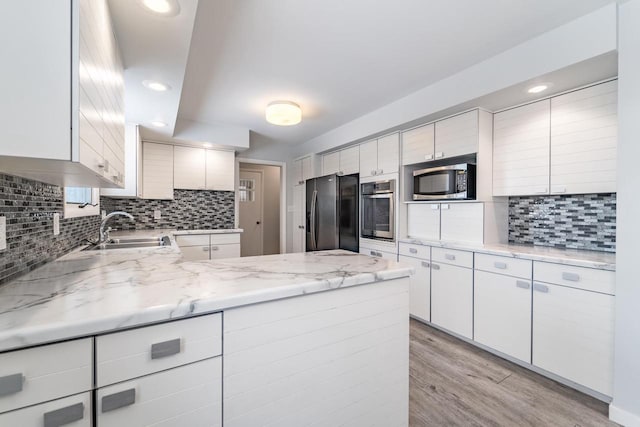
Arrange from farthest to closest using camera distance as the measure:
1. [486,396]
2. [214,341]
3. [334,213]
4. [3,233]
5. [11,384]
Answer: [334,213]
[486,396]
[3,233]
[214,341]
[11,384]

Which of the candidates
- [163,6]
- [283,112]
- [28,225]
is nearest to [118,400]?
[28,225]

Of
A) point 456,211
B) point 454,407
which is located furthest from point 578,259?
point 454,407

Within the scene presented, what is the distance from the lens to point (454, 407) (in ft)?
5.62

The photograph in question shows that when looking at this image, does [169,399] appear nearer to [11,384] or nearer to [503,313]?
[11,384]

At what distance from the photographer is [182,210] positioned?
13.7ft

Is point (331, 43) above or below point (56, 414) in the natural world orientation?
above

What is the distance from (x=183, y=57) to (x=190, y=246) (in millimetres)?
2495

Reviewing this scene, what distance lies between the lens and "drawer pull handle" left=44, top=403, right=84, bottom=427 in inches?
25.9

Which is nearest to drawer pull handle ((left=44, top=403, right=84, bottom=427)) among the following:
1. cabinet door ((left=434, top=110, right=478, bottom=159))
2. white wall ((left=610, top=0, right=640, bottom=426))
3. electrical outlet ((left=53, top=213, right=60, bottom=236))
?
electrical outlet ((left=53, top=213, right=60, bottom=236))

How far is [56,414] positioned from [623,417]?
2542mm

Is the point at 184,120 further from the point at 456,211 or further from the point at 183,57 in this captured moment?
the point at 456,211

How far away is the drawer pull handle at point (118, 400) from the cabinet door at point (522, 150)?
111 inches

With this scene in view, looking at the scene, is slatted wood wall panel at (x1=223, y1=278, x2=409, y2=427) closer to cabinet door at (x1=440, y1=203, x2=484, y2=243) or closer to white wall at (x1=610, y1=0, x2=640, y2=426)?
white wall at (x1=610, y1=0, x2=640, y2=426)

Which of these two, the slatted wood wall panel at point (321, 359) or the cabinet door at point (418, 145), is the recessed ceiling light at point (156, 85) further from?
the cabinet door at point (418, 145)
